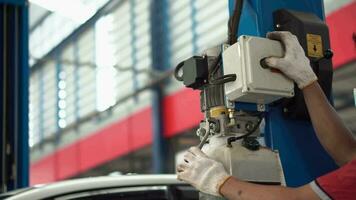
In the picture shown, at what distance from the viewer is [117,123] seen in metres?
9.60

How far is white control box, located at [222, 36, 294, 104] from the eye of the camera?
2303 mm

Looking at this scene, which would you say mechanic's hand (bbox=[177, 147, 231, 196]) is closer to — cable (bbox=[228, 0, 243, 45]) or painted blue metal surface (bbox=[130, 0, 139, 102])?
cable (bbox=[228, 0, 243, 45])

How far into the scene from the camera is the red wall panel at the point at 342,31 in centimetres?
545

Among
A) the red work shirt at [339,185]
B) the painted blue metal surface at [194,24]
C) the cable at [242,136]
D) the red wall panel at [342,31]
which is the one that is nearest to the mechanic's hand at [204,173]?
the cable at [242,136]

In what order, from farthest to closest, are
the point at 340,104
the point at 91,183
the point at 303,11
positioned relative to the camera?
the point at 340,104 < the point at 91,183 < the point at 303,11

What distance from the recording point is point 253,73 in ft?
7.55

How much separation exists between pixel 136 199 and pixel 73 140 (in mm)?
7273

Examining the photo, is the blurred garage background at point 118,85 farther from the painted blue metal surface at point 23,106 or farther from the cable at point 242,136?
the cable at point 242,136

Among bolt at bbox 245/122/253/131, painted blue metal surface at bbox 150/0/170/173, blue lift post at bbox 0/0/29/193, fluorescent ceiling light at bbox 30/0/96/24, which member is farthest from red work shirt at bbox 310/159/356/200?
painted blue metal surface at bbox 150/0/170/173

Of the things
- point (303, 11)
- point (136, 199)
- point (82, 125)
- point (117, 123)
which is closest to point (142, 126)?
point (117, 123)

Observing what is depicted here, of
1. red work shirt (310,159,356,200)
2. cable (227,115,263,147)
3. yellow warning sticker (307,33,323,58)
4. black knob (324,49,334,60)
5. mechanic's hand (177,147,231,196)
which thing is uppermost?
yellow warning sticker (307,33,323,58)

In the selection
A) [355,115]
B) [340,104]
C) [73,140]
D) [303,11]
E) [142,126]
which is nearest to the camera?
[303,11]

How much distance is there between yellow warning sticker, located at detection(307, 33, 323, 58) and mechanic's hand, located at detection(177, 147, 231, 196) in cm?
67

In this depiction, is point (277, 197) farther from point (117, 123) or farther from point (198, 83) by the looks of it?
point (117, 123)
